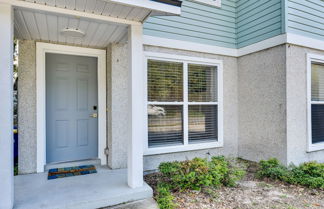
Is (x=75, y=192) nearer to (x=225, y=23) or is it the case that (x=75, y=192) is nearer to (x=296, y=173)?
(x=296, y=173)

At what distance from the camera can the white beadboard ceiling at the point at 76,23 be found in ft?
8.13

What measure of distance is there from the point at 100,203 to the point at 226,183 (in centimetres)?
217

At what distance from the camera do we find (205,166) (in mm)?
3246

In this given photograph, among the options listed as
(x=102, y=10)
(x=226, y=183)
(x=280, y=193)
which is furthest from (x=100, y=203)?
(x=280, y=193)

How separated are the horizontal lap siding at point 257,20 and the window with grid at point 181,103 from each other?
3.69ft

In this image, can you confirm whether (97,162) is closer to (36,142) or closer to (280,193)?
(36,142)

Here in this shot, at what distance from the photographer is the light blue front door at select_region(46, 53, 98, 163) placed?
3820 mm

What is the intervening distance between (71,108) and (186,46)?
2.77 m

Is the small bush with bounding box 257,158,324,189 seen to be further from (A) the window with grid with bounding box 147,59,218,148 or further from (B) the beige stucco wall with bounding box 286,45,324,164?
(A) the window with grid with bounding box 147,59,218,148

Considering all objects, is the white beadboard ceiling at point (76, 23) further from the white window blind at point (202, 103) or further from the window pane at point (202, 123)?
the window pane at point (202, 123)

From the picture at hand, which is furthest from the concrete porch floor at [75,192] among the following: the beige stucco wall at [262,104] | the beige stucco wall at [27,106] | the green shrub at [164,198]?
the beige stucco wall at [262,104]

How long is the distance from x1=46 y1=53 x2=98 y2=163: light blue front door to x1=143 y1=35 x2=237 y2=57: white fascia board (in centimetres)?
125
